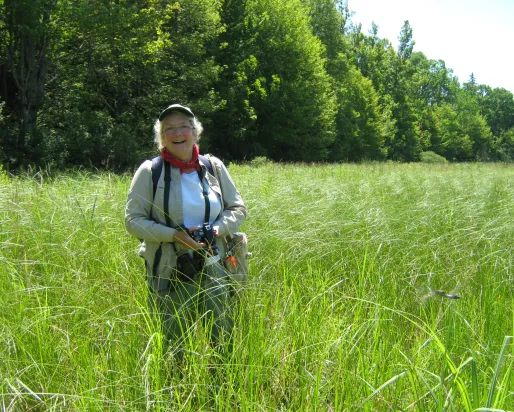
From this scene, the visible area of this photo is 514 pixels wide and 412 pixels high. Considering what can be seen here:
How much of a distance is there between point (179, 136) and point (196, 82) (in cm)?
2134

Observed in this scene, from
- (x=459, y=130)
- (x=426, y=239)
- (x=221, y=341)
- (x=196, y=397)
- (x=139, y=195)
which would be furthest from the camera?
(x=459, y=130)

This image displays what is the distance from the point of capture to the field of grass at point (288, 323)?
1.94 meters

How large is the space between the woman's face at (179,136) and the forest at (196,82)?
7.81m

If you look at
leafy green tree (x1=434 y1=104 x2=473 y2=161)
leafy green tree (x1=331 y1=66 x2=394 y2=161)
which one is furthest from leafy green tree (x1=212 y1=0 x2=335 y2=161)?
leafy green tree (x1=434 y1=104 x2=473 y2=161)

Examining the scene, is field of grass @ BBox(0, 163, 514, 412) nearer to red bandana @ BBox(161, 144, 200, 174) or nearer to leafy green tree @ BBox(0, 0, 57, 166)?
red bandana @ BBox(161, 144, 200, 174)

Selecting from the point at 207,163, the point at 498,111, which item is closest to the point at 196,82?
the point at 207,163

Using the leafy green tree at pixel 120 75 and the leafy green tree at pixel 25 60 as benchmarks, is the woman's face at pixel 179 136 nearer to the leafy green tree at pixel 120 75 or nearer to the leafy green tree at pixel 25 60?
the leafy green tree at pixel 120 75

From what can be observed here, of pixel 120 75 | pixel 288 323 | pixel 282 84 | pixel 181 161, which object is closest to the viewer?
pixel 288 323

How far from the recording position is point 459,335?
95.4 inches

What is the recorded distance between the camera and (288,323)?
8.21 ft

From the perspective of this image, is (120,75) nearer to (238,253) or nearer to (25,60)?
(25,60)

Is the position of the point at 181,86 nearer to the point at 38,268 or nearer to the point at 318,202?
the point at 318,202

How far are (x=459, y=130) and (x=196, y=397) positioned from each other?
3029 inches

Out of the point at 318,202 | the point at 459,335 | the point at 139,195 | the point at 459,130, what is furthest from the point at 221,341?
the point at 459,130
